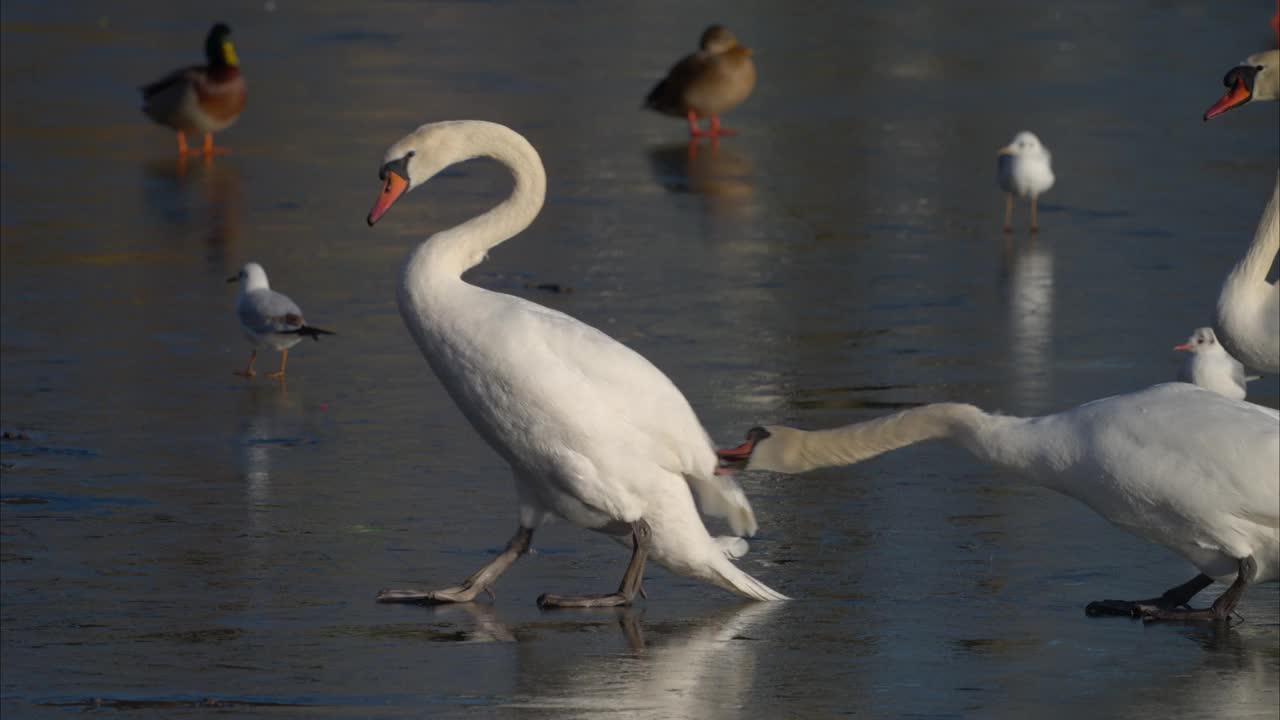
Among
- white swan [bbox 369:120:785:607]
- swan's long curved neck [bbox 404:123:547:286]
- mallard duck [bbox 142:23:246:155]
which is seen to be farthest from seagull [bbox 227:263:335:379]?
mallard duck [bbox 142:23:246:155]

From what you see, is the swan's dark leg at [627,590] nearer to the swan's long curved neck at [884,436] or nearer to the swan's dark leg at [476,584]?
the swan's dark leg at [476,584]

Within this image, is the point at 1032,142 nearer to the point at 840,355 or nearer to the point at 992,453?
the point at 840,355

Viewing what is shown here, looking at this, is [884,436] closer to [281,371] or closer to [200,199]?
[281,371]

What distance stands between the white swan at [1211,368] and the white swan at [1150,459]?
319 centimetres

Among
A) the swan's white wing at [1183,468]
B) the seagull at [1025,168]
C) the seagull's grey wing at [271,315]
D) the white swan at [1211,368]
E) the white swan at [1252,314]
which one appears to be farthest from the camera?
the seagull at [1025,168]

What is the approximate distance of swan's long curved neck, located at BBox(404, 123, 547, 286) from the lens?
752 centimetres

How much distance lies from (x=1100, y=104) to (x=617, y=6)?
534 inches

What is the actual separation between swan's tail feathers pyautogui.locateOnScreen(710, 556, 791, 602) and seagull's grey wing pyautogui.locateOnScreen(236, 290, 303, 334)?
454 cm

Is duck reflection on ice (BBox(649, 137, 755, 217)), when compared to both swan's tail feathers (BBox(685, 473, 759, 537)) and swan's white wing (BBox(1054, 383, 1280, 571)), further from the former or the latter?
swan's white wing (BBox(1054, 383, 1280, 571))

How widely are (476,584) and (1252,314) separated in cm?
344

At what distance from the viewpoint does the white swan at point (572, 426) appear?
7.19 metres

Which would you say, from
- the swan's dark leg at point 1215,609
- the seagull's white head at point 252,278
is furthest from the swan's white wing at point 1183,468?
the seagull's white head at point 252,278

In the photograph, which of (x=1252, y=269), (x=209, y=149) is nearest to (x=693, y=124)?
(x=209, y=149)

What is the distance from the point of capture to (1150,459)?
6.86 meters
